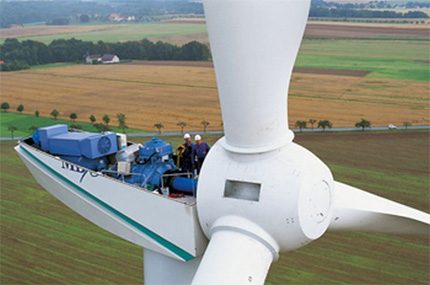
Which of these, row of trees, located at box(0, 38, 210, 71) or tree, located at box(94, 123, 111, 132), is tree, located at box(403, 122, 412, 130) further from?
row of trees, located at box(0, 38, 210, 71)

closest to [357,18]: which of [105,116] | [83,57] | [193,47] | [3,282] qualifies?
[193,47]

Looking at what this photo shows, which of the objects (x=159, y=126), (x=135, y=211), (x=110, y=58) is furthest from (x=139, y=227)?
(x=110, y=58)

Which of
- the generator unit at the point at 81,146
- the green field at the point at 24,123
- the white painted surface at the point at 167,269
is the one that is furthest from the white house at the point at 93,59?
the white painted surface at the point at 167,269

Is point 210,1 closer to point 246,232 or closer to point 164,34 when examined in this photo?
point 246,232

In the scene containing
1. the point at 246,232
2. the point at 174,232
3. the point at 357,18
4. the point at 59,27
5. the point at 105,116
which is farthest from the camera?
the point at 59,27

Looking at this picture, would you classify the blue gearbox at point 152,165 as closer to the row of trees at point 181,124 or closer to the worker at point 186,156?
the worker at point 186,156

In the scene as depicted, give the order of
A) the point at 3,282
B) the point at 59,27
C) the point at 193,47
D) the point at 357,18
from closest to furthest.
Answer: the point at 3,282, the point at 193,47, the point at 357,18, the point at 59,27
